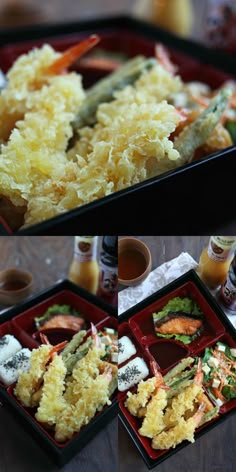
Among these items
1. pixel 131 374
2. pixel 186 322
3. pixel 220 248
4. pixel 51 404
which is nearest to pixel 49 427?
pixel 51 404

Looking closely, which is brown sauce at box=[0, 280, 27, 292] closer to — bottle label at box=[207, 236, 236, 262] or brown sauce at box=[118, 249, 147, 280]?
brown sauce at box=[118, 249, 147, 280]

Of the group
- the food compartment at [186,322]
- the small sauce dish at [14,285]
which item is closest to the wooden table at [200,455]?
the food compartment at [186,322]

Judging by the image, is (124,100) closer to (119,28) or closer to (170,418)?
(170,418)

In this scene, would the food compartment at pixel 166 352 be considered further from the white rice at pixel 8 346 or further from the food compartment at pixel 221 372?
the white rice at pixel 8 346

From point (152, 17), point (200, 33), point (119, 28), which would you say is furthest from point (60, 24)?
point (200, 33)

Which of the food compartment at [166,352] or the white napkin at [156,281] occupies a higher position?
the white napkin at [156,281]

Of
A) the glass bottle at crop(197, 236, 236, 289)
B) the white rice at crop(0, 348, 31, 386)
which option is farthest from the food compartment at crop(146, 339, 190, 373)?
the white rice at crop(0, 348, 31, 386)
